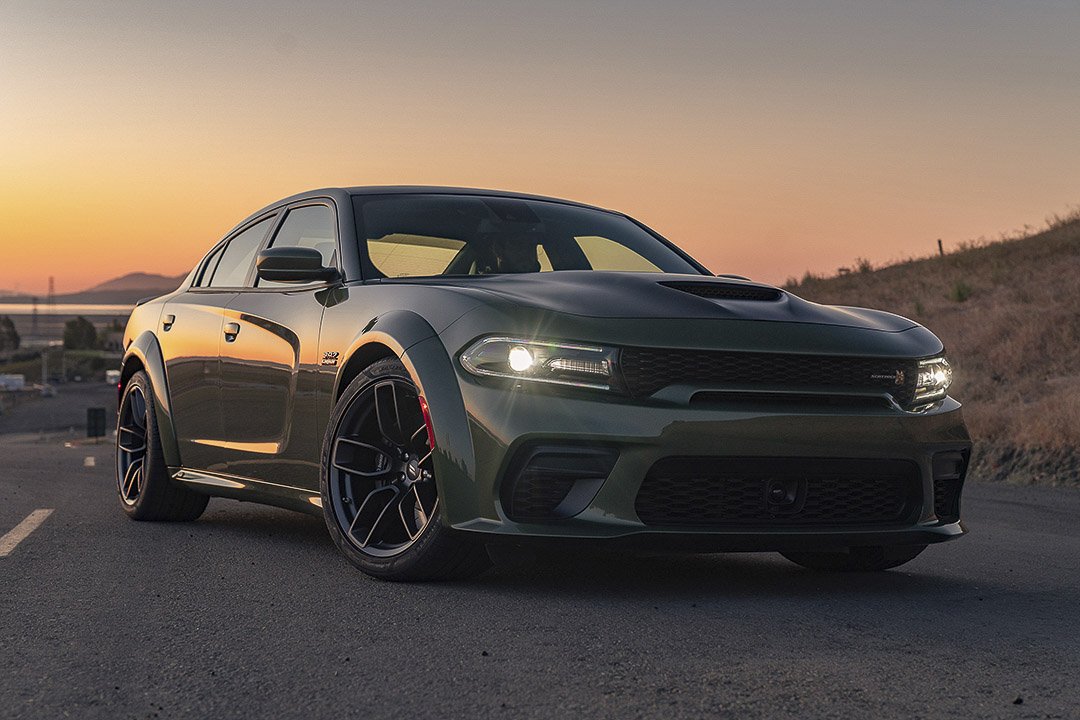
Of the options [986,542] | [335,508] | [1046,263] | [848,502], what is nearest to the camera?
[848,502]

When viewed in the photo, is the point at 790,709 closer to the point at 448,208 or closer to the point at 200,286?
the point at 448,208

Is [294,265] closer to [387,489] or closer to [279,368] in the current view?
[279,368]

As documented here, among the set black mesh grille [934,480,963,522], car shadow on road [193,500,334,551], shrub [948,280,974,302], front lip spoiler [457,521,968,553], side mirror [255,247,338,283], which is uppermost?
shrub [948,280,974,302]

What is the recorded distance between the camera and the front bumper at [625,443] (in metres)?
4.54

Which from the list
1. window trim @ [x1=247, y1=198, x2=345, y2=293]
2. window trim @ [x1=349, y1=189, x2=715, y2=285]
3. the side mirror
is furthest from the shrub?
the side mirror

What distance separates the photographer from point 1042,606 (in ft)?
15.6

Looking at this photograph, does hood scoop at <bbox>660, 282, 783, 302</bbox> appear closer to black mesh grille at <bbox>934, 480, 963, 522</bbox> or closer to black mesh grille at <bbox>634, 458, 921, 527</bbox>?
black mesh grille at <bbox>634, 458, 921, 527</bbox>

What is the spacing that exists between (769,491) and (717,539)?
259mm

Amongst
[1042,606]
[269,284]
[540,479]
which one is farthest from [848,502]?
[269,284]

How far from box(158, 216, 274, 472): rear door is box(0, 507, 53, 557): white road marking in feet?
2.76

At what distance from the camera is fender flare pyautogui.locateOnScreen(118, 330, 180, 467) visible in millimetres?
7215

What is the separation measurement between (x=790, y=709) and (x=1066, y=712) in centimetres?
64

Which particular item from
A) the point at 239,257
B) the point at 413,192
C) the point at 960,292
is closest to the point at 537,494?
the point at 413,192

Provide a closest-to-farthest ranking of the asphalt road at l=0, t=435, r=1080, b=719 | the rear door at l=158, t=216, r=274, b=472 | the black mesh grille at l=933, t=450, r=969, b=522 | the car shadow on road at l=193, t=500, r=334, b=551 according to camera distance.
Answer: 1. the asphalt road at l=0, t=435, r=1080, b=719
2. the black mesh grille at l=933, t=450, r=969, b=522
3. the car shadow on road at l=193, t=500, r=334, b=551
4. the rear door at l=158, t=216, r=274, b=472
